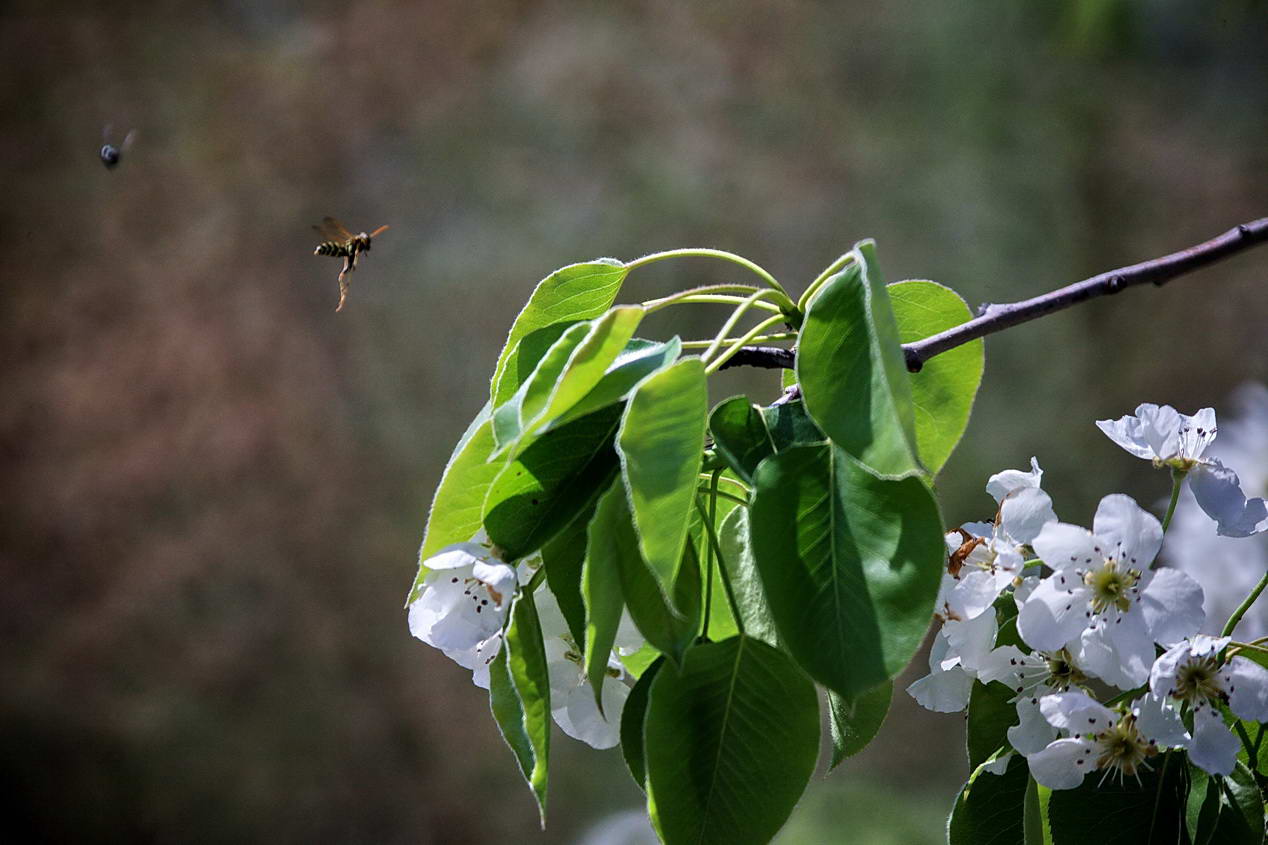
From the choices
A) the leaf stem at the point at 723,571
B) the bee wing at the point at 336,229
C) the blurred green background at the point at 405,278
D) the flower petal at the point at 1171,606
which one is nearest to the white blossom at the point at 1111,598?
the flower petal at the point at 1171,606

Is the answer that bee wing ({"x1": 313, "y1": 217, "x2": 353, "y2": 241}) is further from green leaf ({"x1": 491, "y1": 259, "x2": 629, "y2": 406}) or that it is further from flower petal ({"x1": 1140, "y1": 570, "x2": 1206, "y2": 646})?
flower petal ({"x1": 1140, "y1": 570, "x2": 1206, "y2": 646})

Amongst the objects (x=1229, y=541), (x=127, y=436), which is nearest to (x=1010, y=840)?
(x=1229, y=541)

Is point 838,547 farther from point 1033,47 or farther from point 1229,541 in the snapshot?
point 1033,47

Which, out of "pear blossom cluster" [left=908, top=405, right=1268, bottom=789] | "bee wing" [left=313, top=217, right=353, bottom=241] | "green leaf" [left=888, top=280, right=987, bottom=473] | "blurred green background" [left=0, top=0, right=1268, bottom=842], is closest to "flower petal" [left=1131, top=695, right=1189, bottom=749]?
"pear blossom cluster" [left=908, top=405, right=1268, bottom=789]

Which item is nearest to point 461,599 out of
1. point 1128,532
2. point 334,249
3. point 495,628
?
point 495,628

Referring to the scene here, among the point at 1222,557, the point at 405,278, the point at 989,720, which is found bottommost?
the point at 1222,557

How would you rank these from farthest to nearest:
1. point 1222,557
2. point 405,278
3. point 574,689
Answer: point 405,278
point 1222,557
point 574,689

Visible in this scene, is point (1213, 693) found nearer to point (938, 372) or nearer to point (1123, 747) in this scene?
point (1123, 747)

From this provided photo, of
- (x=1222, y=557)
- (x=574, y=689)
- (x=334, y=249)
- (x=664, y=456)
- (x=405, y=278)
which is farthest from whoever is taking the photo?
(x=405, y=278)
